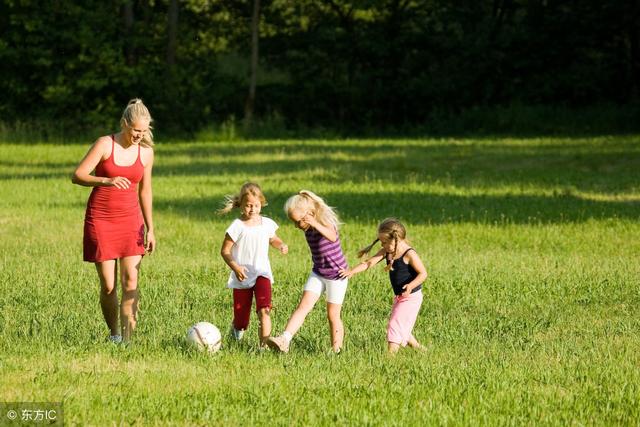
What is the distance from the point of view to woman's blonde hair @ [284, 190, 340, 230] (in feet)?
32.3

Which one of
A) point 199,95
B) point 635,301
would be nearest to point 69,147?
point 199,95

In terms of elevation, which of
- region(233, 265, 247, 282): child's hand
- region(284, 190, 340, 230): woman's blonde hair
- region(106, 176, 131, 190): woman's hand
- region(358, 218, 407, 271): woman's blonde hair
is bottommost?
region(233, 265, 247, 282): child's hand

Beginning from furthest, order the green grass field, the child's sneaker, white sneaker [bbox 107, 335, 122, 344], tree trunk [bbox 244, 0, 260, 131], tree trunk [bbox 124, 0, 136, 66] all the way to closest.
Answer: tree trunk [bbox 124, 0, 136, 66], tree trunk [bbox 244, 0, 260, 131], white sneaker [bbox 107, 335, 122, 344], the child's sneaker, the green grass field

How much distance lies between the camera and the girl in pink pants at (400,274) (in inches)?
393

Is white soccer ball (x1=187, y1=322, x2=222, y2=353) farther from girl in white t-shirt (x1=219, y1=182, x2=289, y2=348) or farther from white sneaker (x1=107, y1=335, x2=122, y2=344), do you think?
white sneaker (x1=107, y1=335, x2=122, y2=344)

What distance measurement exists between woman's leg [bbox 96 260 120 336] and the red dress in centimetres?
13

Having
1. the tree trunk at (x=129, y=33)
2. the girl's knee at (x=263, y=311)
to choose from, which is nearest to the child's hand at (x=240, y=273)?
the girl's knee at (x=263, y=311)

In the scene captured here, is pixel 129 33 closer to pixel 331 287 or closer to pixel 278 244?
pixel 278 244

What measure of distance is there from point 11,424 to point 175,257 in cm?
916

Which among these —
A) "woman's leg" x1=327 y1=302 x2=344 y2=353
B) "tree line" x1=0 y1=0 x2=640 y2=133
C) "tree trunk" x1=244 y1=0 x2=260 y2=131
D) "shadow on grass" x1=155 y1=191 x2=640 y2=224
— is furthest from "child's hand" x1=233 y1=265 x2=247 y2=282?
"tree trunk" x1=244 y1=0 x2=260 y2=131

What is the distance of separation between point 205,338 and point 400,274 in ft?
5.33

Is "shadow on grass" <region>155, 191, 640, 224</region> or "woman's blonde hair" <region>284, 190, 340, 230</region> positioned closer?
"woman's blonde hair" <region>284, 190, 340, 230</region>

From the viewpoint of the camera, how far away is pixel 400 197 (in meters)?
24.0

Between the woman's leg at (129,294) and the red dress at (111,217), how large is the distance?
0.10 m
